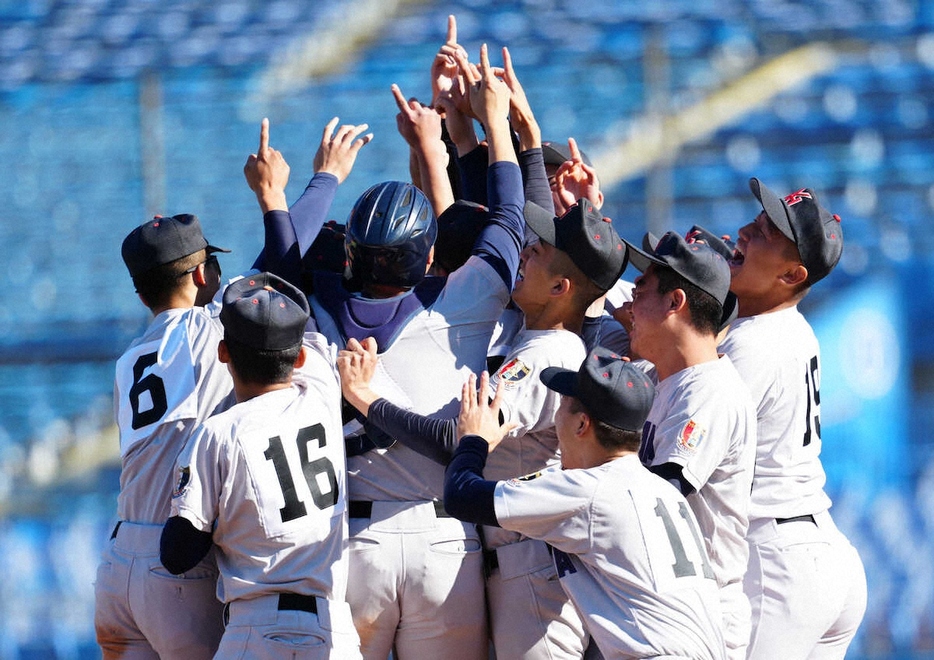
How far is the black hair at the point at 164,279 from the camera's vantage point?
3049mm

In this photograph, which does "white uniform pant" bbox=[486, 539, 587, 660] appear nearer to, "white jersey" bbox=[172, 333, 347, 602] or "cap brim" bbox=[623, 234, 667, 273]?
"white jersey" bbox=[172, 333, 347, 602]

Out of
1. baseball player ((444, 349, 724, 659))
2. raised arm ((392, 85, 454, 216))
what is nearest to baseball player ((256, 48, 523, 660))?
baseball player ((444, 349, 724, 659))

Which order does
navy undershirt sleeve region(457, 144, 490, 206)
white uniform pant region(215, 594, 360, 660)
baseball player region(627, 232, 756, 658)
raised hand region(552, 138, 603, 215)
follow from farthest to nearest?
raised hand region(552, 138, 603, 215), navy undershirt sleeve region(457, 144, 490, 206), baseball player region(627, 232, 756, 658), white uniform pant region(215, 594, 360, 660)

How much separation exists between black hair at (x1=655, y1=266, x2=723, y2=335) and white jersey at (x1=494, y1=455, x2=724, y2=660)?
49cm

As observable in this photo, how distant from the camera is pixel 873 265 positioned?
6520mm

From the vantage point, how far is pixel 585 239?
2918 mm

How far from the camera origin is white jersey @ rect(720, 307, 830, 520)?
3.15 metres

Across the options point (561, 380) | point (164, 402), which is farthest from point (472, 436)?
point (164, 402)

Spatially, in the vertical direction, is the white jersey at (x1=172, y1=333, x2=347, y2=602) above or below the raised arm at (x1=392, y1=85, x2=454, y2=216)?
below

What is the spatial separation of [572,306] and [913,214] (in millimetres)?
4327

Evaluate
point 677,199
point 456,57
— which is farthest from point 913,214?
point 456,57

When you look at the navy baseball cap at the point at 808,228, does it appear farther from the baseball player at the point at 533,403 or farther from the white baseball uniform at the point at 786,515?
the baseball player at the point at 533,403

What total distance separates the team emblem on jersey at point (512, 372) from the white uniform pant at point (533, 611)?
1.28 ft

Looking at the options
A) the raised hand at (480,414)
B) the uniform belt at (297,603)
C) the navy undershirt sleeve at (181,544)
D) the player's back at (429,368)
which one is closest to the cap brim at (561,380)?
the raised hand at (480,414)
